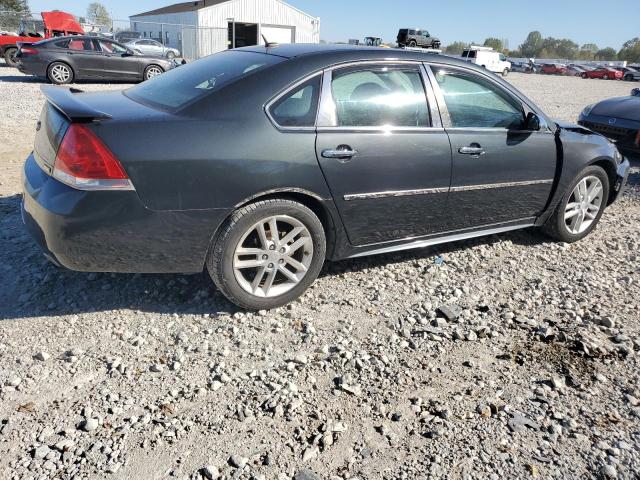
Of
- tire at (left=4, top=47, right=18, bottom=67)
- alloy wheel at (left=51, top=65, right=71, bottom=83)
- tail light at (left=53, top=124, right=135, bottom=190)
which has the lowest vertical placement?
tire at (left=4, top=47, right=18, bottom=67)

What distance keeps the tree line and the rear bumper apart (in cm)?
10345

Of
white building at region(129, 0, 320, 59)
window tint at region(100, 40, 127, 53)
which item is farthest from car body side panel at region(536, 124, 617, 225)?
white building at region(129, 0, 320, 59)

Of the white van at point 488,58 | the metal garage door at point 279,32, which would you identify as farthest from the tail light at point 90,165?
the metal garage door at point 279,32

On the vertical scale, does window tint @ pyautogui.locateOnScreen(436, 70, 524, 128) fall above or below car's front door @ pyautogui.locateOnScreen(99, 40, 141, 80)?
above

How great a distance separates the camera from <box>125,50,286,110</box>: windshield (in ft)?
10.7

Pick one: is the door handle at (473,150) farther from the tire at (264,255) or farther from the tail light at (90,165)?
the tail light at (90,165)

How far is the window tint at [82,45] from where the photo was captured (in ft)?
51.7

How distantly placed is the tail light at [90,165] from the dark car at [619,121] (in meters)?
7.68

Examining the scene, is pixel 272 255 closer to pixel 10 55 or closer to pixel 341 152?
pixel 341 152

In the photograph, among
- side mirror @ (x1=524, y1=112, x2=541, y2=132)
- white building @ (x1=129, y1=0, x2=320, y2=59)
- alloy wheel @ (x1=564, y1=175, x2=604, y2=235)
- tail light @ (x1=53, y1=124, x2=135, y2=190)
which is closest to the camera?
tail light @ (x1=53, y1=124, x2=135, y2=190)

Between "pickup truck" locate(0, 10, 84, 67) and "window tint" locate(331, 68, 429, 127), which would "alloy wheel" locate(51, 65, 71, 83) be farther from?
"window tint" locate(331, 68, 429, 127)

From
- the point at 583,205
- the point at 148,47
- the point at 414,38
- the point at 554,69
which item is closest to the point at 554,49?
the point at 554,69

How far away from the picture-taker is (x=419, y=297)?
3.71 meters

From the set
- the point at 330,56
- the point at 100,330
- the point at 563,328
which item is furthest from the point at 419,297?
the point at 100,330
